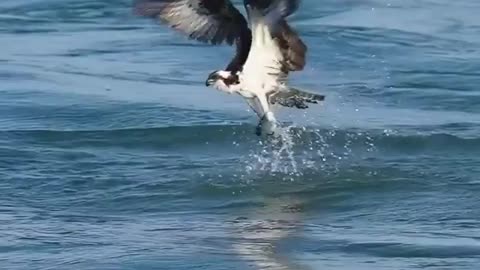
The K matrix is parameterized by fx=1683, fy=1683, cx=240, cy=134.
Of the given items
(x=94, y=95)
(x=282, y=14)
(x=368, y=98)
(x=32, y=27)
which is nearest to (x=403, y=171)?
(x=282, y=14)

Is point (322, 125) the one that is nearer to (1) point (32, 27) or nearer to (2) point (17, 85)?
(2) point (17, 85)

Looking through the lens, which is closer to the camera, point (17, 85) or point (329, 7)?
point (17, 85)

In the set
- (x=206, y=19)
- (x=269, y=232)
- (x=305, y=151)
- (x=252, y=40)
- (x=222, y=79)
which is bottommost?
(x=305, y=151)

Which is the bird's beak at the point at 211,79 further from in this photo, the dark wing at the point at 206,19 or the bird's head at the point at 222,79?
the dark wing at the point at 206,19

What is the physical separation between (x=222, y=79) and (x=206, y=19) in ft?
1.11

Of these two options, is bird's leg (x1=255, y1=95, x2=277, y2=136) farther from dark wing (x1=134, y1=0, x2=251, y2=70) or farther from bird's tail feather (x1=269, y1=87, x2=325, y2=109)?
dark wing (x1=134, y1=0, x2=251, y2=70)

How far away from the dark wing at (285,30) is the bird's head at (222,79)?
30cm

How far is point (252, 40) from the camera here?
8430 mm

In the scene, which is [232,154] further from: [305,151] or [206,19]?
[206,19]

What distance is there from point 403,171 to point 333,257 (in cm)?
202

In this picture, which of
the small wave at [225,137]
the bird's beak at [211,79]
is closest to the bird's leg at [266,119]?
the bird's beak at [211,79]

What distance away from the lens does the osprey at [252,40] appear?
8.38 m

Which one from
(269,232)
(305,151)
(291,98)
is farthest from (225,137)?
(269,232)

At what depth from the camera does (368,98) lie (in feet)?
38.1
